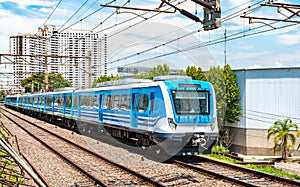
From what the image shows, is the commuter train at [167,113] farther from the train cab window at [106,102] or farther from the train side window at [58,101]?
the train side window at [58,101]

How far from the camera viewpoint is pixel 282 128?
82.1 ft

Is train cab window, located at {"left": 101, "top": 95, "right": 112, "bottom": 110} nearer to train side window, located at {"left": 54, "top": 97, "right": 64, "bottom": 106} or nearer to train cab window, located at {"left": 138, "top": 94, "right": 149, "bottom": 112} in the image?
train cab window, located at {"left": 138, "top": 94, "right": 149, "bottom": 112}

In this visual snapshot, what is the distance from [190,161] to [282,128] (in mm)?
14362

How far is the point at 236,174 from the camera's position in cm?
1048

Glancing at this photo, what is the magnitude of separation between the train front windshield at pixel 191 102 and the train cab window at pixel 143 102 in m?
1.23

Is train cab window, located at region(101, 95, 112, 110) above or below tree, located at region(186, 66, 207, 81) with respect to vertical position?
below

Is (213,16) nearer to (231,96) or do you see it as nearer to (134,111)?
(134,111)

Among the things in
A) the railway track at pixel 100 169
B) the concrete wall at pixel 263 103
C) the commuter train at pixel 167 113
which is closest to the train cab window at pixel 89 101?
the commuter train at pixel 167 113

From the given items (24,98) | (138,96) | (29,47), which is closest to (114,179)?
(138,96)

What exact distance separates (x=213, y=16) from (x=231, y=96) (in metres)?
21.3

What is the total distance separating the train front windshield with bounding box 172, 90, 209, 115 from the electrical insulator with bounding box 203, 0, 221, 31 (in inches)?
150

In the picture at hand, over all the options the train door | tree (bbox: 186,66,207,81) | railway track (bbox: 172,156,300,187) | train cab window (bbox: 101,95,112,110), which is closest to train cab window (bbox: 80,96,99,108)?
train cab window (bbox: 101,95,112,110)

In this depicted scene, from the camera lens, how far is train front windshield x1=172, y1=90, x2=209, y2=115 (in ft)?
39.6

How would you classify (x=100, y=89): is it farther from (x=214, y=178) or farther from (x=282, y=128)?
(x=282, y=128)
